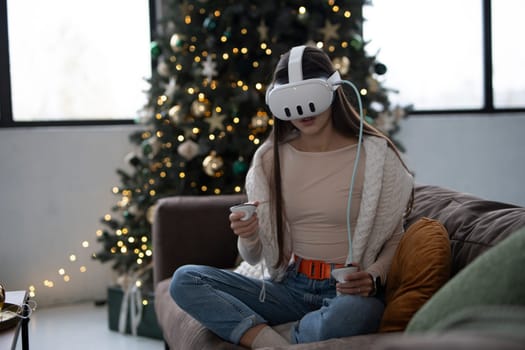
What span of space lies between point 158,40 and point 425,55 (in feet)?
6.90

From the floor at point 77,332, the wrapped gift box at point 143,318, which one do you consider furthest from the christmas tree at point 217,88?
the floor at point 77,332

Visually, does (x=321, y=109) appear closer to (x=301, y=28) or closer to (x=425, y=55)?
(x=301, y=28)

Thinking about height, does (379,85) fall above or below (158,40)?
below

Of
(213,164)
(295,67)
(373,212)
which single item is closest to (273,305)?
(373,212)

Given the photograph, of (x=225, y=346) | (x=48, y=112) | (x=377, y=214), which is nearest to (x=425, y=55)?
(x=48, y=112)

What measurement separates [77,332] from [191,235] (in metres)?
1.01

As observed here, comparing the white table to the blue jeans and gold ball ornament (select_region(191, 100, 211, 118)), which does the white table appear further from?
gold ball ornament (select_region(191, 100, 211, 118))

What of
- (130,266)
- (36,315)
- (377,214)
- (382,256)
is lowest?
(36,315)

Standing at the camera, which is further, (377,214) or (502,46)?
(502,46)

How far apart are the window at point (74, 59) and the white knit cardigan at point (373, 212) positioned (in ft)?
6.21

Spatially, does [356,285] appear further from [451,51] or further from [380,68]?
[451,51]

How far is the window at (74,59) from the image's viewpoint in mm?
3539

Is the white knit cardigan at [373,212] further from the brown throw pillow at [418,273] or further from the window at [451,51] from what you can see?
the window at [451,51]

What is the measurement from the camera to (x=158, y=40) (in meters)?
3.21
